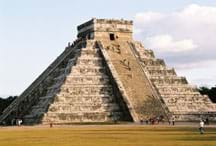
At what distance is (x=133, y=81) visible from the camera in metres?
54.0

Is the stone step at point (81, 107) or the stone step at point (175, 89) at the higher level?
the stone step at point (175, 89)

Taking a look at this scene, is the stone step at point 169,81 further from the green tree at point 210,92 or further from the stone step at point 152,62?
the green tree at point 210,92

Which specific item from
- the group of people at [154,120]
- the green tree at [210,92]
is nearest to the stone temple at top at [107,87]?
the group of people at [154,120]

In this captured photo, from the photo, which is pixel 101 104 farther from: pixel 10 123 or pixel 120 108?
pixel 10 123

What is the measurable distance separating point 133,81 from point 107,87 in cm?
276

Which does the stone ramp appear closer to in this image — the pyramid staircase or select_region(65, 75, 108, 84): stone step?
the pyramid staircase

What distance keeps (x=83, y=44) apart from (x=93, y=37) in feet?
4.35

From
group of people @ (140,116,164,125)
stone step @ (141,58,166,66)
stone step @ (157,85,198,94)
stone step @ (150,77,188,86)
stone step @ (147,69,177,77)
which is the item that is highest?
stone step @ (141,58,166,66)

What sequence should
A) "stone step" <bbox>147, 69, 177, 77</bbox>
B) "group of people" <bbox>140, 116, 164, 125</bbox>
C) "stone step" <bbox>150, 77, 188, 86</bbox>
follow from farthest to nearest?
"stone step" <bbox>147, 69, 177, 77</bbox>
"stone step" <bbox>150, 77, 188, 86</bbox>
"group of people" <bbox>140, 116, 164, 125</bbox>

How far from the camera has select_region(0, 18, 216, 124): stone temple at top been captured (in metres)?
50.5

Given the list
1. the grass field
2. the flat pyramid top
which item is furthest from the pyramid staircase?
the grass field

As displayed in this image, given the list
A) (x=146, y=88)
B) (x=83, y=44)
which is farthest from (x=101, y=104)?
(x=83, y=44)

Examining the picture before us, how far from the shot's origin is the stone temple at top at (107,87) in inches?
1989

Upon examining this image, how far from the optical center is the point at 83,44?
5756 cm
